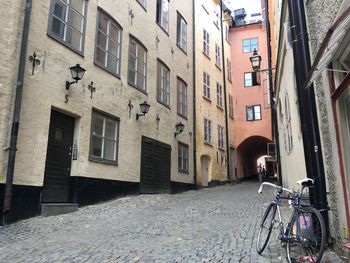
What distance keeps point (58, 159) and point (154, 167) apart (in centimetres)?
533

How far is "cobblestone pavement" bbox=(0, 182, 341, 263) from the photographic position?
5.38 m

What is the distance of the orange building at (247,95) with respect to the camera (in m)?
28.8

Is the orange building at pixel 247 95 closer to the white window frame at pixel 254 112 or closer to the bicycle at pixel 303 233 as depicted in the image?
the white window frame at pixel 254 112

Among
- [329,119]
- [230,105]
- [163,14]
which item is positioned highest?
[163,14]

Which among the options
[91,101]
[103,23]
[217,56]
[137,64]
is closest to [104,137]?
[91,101]

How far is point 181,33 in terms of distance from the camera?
782 inches

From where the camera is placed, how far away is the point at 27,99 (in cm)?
897

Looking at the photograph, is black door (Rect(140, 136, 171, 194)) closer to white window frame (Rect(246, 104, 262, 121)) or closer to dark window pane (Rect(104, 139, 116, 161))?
dark window pane (Rect(104, 139, 116, 161))

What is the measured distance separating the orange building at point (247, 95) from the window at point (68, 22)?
18233 mm

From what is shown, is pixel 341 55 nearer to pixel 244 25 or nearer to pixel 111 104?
pixel 111 104

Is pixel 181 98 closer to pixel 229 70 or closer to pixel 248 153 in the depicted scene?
pixel 229 70

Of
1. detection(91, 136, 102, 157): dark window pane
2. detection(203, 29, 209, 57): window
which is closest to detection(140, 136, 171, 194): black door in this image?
detection(91, 136, 102, 157): dark window pane

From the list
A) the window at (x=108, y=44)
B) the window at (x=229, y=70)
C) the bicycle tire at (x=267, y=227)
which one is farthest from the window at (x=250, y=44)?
the bicycle tire at (x=267, y=227)

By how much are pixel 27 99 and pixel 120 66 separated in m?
4.69
